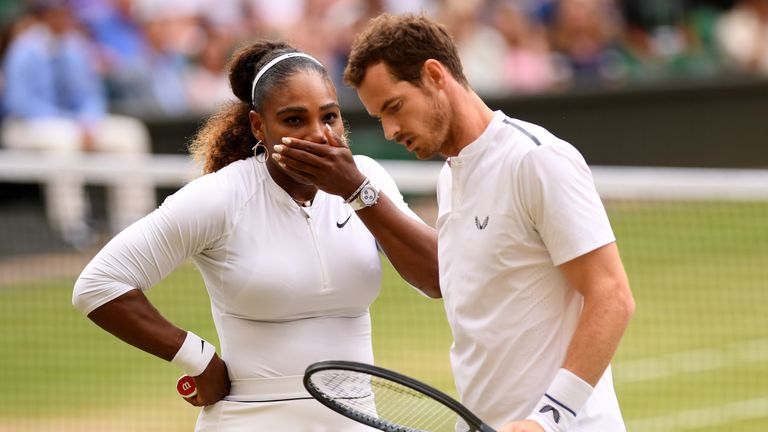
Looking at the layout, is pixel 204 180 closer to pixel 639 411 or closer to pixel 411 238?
pixel 411 238

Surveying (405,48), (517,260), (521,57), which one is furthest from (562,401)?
(521,57)

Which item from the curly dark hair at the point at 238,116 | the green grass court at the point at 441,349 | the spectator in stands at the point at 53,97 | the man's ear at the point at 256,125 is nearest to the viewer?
the man's ear at the point at 256,125

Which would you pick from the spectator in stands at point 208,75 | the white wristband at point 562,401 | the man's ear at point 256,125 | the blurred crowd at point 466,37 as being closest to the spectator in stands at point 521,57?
the blurred crowd at point 466,37

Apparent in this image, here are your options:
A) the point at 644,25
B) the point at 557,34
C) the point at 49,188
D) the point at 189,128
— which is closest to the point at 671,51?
the point at 644,25

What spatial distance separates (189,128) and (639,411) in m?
6.92

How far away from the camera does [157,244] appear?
4086 mm

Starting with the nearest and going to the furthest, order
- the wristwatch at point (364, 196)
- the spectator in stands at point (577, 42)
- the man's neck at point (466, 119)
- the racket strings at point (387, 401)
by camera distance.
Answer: the man's neck at point (466, 119) < the racket strings at point (387, 401) < the wristwatch at point (364, 196) < the spectator in stands at point (577, 42)

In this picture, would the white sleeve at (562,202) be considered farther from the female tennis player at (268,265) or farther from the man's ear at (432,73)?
the female tennis player at (268,265)

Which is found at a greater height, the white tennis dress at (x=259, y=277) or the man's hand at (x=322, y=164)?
the man's hand at (x=322, y=164)

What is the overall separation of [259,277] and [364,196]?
0.42 meters

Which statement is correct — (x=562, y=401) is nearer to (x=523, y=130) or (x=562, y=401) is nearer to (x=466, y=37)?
(x=523, y=130)

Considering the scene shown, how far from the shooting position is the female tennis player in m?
4.07

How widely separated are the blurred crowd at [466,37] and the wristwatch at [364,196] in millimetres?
6924

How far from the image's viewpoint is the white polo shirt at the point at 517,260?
3.44 metres
